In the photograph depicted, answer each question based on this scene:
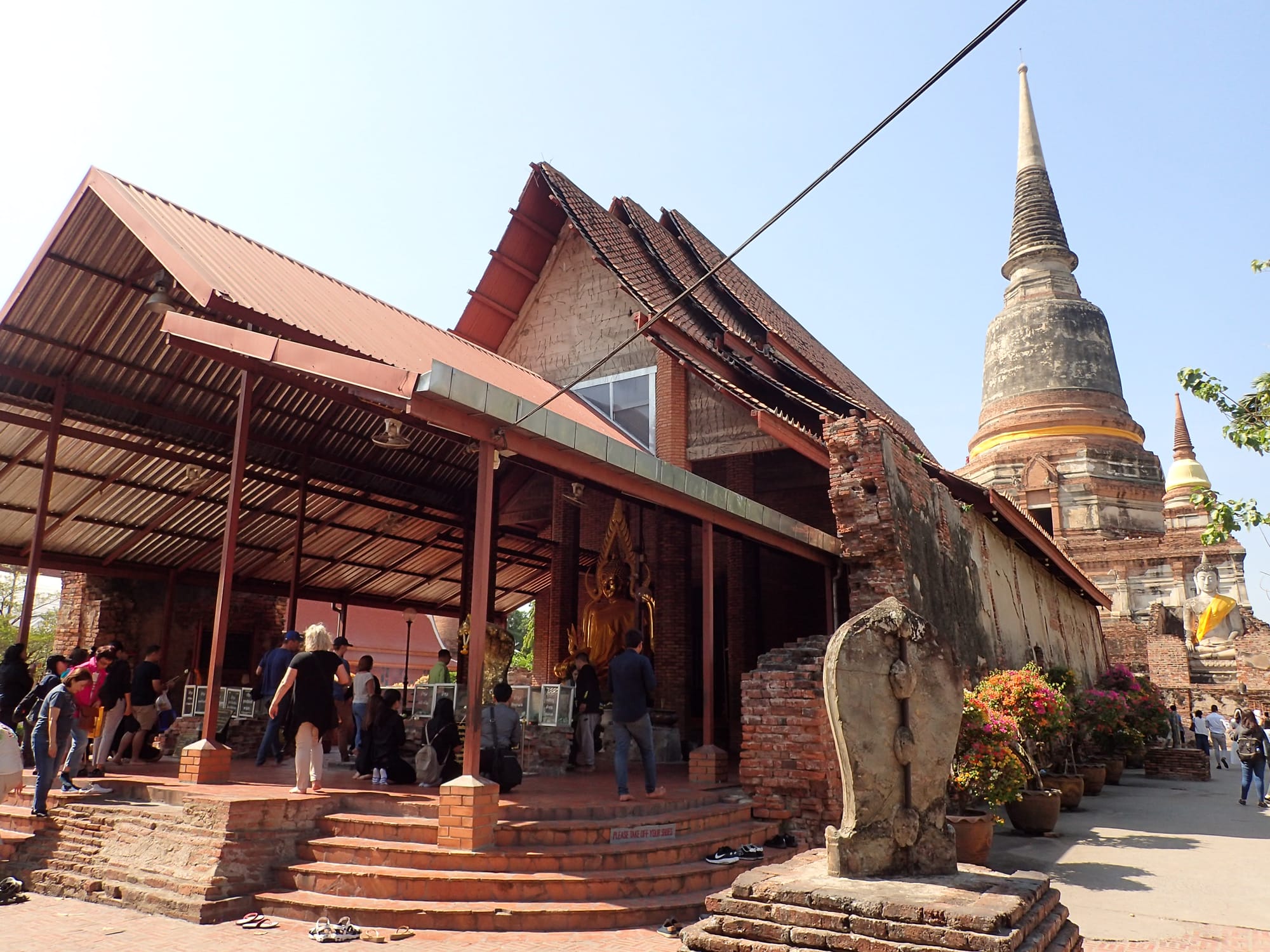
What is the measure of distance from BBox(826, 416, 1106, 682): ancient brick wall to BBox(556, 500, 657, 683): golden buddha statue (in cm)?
382

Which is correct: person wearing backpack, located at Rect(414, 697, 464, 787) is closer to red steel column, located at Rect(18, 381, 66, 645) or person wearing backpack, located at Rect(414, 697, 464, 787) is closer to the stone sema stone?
the stone sema stone

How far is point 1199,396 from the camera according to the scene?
35.3 ft

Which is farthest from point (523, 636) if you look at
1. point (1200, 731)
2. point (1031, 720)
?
point (1031, 720)

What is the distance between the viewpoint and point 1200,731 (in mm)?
21109

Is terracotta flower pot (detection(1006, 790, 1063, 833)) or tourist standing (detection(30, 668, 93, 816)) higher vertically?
tourist standing (detection(30, 668, 93, 816))

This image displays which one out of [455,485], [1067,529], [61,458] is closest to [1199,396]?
[455,485]

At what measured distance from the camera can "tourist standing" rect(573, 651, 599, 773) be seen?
10.5 meters

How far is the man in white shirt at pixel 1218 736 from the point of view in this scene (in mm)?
20141

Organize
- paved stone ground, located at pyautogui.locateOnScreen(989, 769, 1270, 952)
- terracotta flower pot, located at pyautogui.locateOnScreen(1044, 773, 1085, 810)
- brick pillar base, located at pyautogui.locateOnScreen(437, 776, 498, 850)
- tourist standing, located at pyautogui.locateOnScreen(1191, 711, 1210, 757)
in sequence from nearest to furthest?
paved stone ground, located at pyautogui.locateOnScreen(989, 769, 1270, 952)
brick pillar base, located at pyautogui.locateOnScreen(437, 776, 498, 850)
terracotta flower pot, located at pyautogui.locateOnScreen(1044, 773, 1085, 810)
tourist standing, located at pyautogui.locateOnScreen(1191, 711, 1210, 757)

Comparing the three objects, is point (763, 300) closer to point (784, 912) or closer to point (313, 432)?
point (313, 432)

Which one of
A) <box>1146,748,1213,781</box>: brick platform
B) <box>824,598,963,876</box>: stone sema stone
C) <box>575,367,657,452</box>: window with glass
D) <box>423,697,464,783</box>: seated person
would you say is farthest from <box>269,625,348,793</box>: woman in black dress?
<box>1146,748,1213,781</box>: brick platform

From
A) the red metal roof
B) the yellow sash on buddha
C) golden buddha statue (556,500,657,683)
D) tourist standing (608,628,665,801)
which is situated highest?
the red metal roof

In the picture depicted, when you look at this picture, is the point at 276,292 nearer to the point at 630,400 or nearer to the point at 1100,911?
the point at 630,400

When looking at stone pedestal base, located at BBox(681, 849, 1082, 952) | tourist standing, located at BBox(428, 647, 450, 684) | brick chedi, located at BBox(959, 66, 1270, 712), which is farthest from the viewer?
brick chedi, located at BBox(959, 66, 1270, 712)
